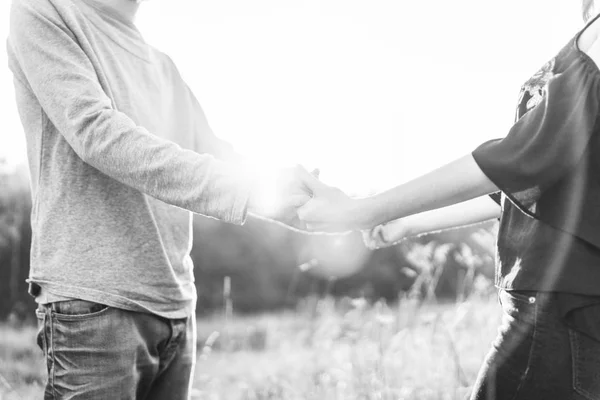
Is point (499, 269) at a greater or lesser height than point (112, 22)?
lesser

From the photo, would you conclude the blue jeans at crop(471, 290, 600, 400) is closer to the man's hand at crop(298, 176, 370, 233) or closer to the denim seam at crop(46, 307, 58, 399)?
the man's hand at crop(298, 176, 370, 233)

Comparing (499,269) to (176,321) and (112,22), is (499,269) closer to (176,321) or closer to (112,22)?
(176,321)

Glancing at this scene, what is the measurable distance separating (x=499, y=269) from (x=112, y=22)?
1087 mm

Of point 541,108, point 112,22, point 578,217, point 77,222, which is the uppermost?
point 112,22

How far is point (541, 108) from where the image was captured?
4.27 ft

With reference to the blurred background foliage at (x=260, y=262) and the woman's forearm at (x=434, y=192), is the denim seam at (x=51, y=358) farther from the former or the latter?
the blurred background foliage at (x=260, y=262)

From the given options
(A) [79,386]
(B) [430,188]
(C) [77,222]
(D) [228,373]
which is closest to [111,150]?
(C) [77,222]

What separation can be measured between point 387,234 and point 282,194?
528mm

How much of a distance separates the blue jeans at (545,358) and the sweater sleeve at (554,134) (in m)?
0.23

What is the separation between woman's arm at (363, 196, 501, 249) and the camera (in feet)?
6.07

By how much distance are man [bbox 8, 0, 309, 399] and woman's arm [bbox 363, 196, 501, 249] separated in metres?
0.60

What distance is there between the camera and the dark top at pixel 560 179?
4.21 feet

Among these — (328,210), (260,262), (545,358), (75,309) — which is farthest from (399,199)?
(260,262)

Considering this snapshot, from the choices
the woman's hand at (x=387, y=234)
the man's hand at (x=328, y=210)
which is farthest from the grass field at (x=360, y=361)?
the man's hand at (x=328, y=210)
